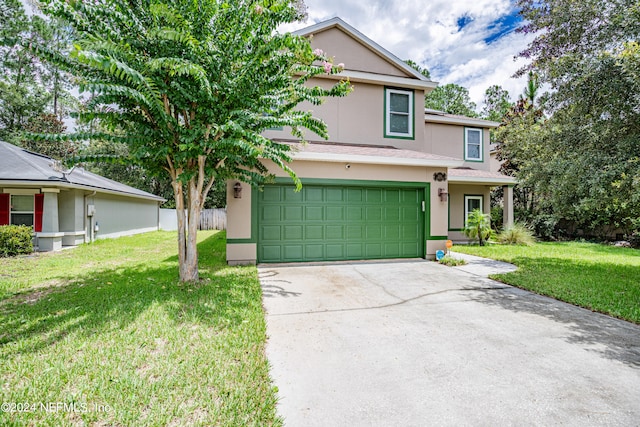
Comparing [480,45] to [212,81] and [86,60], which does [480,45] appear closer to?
[212,81]

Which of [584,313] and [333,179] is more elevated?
[333,179]

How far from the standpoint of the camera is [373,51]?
973 centimetres

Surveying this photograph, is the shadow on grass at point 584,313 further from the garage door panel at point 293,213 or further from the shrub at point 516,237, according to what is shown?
the shrub at point 516,237

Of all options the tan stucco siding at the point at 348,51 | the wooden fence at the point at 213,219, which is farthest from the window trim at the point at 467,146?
the wooden fence at the point at 213,219

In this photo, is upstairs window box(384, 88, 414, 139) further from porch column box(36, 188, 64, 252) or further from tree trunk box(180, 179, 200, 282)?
porch column box(36, 188, 64, 252)

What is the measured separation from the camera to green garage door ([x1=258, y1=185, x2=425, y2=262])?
24.9 feet

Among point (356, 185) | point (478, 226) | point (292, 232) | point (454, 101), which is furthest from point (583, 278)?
point (454, 101)

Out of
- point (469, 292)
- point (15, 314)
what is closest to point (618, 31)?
point (469, 292)

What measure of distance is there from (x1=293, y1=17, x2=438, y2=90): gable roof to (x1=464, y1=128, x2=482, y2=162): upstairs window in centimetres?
396

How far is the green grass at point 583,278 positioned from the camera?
4719 mm

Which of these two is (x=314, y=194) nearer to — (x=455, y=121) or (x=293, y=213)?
(x=293, y=213)

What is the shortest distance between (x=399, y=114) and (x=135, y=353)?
31.5 feet

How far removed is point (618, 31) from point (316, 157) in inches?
264

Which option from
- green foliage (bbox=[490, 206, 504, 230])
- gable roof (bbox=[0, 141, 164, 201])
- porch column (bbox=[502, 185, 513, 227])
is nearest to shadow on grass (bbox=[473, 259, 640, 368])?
porch column (bbox=[502, 185, 513, 227])
